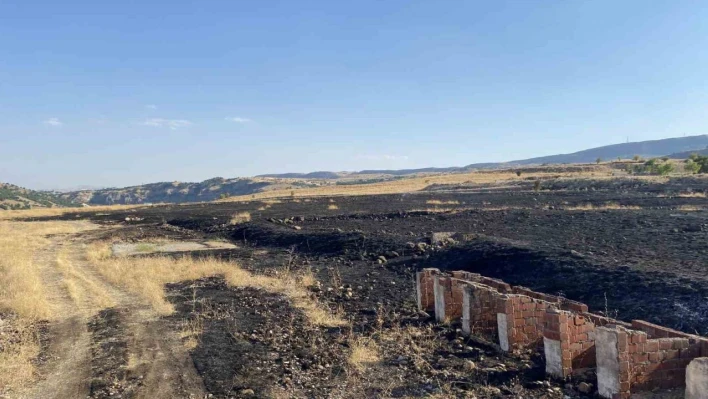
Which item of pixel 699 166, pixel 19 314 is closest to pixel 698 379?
pixel 19 314

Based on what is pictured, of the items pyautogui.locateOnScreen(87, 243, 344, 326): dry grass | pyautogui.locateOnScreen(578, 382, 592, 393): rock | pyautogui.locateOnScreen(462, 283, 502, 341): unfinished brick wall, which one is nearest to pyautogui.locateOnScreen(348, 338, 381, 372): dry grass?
pyautogui.locateOnScreen(87, 243, 344, 326): dry grass

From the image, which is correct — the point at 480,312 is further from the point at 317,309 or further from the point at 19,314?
the point at 19,314

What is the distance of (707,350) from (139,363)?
26.0ft

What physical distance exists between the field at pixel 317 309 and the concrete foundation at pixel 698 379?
1320 mm

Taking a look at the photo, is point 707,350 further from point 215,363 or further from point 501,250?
→ point 501,250

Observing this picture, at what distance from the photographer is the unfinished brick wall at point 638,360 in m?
5.98

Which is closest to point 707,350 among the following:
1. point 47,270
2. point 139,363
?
point 139,363

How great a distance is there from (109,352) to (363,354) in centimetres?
427

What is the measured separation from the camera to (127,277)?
1497 cm

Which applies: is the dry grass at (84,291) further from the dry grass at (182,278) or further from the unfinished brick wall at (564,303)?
the unfinished brick wall at (564,303)

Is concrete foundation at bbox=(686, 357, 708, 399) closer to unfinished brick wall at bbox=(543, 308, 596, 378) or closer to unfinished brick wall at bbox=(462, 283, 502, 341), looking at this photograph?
unfinished brick wall at bbox=(543, 308, 596, 378)

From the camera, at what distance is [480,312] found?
884 cm

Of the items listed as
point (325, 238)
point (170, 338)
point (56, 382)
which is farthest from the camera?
point (325, 238)

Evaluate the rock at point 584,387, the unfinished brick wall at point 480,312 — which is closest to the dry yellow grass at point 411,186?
the unfinished brick wall at point 480,312
